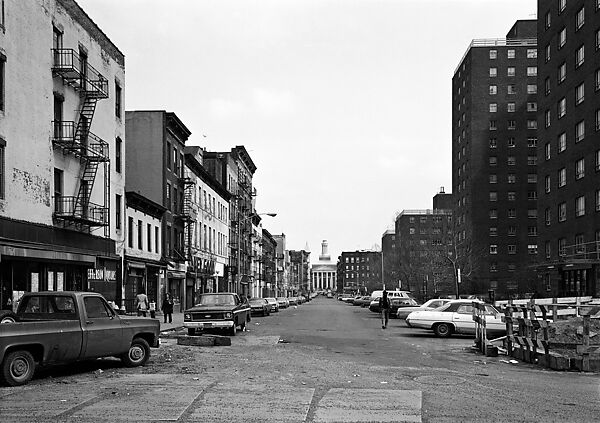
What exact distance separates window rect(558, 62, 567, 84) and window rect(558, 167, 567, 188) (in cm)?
735

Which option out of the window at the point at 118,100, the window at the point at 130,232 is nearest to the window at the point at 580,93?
the window at the point at 118,100

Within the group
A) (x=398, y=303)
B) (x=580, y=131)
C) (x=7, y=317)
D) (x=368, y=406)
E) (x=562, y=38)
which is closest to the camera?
(x=368, y=406)

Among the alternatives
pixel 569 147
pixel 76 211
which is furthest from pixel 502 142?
pixel 76 211

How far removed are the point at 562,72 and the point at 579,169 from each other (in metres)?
9.02

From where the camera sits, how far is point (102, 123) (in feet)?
115

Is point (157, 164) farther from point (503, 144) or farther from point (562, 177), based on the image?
point (503, 144)

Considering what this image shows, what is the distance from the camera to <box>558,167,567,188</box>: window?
56719 mm

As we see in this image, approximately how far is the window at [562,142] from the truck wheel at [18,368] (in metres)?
51.6

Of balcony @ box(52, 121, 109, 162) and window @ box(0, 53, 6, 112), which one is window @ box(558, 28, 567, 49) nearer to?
balcony @ box(52, 121, 109, 162)

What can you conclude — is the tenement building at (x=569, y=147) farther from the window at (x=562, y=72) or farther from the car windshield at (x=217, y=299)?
the car windshield at (x=217, y=299)

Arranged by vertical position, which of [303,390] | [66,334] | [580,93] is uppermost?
[580,93]

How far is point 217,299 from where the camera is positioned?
28250 mm

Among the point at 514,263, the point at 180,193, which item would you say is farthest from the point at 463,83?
the point at 180,193

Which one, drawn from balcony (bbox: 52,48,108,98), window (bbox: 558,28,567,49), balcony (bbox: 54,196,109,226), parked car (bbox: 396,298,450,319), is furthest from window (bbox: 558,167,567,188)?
balcony (bbox: 54,196,109,226)
